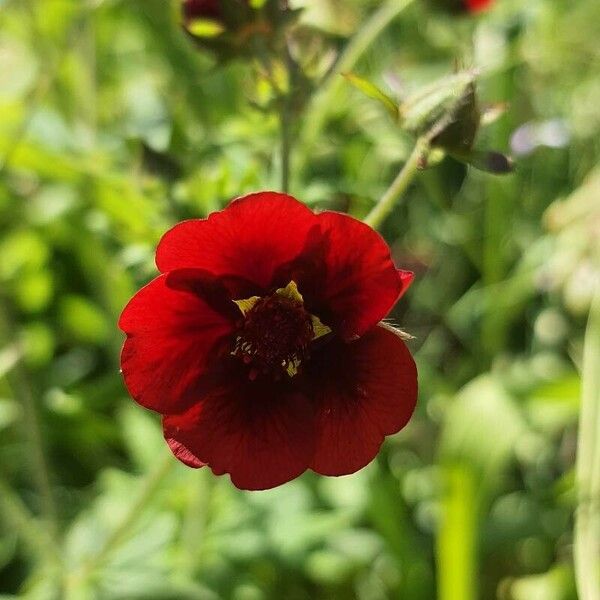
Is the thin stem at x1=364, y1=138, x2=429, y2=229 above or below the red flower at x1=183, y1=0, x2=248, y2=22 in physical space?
below

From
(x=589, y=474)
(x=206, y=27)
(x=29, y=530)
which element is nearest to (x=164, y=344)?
(x=206, y=27)

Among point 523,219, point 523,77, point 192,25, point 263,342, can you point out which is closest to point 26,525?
point 263,342

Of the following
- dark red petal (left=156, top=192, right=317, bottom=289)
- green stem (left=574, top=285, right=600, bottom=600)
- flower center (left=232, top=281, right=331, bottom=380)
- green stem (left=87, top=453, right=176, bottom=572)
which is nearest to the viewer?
dark red petal (left=156, top=192, right=317, bottom=289)

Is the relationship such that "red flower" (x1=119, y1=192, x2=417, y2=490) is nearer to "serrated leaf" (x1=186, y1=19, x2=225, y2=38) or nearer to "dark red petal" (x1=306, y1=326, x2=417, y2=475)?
"dark red petal" (x1=306, y1=326, x2=417, y2=475)

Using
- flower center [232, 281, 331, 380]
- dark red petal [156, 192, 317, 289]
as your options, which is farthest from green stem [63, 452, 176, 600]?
dark red petal [156, 192, 317, 289]

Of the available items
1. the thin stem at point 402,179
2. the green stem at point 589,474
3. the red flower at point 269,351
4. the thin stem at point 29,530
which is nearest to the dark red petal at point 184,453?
the red flower at point 269,351

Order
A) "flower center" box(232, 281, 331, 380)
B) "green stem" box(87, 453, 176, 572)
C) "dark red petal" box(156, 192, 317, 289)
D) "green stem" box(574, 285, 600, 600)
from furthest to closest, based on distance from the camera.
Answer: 1. "green stem" box(574, 285, 600, 600)
2. "green stem" box(87, 453, 176, 572)
3. "flower center" box(232, 281, 331, 380)
4. "dark red petal" box(156, 192, 317, 289)

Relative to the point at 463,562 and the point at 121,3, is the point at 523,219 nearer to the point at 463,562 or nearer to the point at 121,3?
the point at 463,562

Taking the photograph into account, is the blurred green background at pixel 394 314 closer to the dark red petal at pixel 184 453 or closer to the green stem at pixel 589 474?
the green stem at pixel 589 474

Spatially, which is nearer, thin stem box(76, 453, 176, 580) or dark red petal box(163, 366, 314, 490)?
dark red petal box(163, 366, 314, 490)
